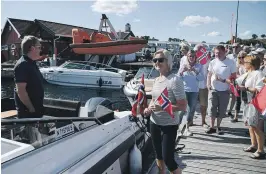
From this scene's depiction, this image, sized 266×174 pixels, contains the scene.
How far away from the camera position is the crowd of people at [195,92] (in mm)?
2578

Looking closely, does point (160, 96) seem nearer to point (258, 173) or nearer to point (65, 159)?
point (65, 159)

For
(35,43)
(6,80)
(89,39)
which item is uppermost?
(89,39)

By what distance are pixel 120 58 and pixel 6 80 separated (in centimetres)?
1413

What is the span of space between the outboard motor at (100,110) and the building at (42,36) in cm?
2097

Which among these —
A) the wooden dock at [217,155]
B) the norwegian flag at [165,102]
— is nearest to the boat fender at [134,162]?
the wooden dock at [217,155]

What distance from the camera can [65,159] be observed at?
2.31 m

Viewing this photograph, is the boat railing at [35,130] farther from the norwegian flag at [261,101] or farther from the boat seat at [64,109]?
the norwegian flag at [261,101]

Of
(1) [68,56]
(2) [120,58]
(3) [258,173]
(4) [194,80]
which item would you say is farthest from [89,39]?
(3) [258,173]

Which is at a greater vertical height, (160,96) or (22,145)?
(160,96)

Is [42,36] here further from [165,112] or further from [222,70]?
[165,112]

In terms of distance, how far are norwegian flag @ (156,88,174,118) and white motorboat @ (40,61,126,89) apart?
14798mm

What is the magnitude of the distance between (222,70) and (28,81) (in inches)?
121

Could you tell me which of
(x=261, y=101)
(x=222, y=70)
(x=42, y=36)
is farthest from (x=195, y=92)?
(x=42, y=36)

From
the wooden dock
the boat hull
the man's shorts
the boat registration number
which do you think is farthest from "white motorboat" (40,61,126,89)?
the boat registration number
